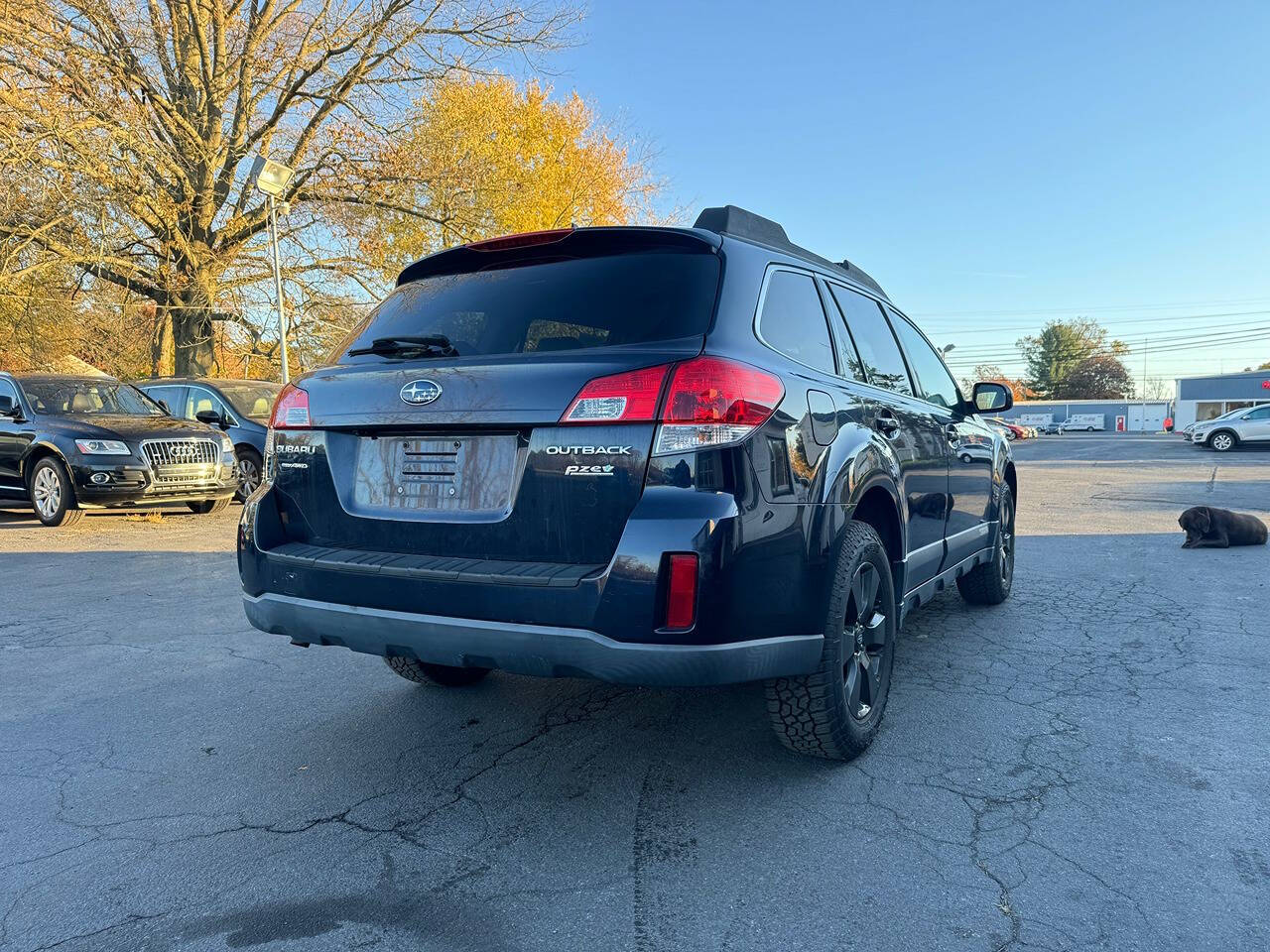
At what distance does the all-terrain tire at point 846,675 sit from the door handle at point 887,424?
1.55ft

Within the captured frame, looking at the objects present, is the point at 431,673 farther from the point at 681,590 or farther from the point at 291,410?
the point at 681,590

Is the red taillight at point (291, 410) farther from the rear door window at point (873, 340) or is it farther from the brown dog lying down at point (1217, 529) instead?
the brown dog lying down at point (1217, 529)

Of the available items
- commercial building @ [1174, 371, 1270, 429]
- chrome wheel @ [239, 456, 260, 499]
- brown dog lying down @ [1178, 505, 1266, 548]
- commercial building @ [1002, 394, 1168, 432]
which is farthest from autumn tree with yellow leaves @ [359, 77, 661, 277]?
commercial building @ [1002, 394, 1168, 432]

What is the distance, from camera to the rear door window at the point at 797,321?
118 inches

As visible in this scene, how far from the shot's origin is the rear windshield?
2.77 m

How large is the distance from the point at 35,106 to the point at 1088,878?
18.2 m

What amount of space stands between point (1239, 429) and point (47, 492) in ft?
109

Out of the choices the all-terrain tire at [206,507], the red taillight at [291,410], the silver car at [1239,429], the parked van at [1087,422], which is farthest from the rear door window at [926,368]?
the parked van at [1087,422]

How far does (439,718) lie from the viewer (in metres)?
3.62

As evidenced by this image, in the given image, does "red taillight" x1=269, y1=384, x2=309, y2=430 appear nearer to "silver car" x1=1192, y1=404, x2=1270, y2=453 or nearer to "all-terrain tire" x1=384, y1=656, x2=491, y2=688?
"all-terrain tire" x1=384, y1=656, x2=491, y2=688

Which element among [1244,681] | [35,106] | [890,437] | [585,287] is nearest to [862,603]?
[890,437]


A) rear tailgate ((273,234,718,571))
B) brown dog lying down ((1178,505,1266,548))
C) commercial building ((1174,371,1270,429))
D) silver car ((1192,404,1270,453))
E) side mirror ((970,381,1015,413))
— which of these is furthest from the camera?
commercial building ((1174,371,1270,429))

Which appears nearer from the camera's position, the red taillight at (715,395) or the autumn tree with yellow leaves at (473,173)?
the red taillight at (715,395)

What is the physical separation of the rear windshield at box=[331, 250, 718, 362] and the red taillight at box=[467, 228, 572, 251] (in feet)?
0.27
